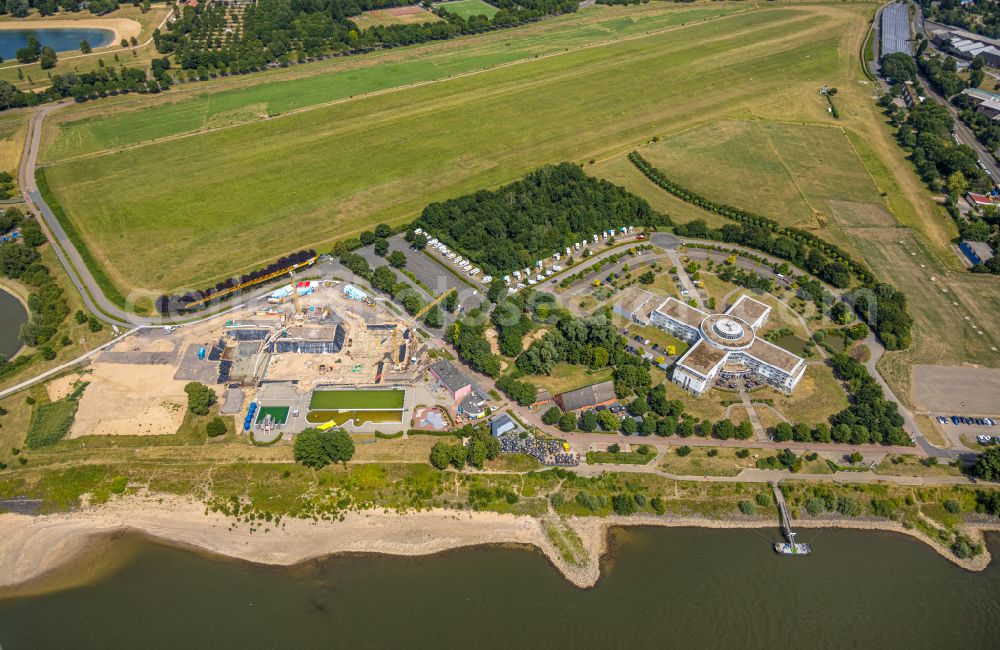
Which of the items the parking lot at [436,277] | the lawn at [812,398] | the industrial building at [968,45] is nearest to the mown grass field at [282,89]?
the parking lot at [436,277]

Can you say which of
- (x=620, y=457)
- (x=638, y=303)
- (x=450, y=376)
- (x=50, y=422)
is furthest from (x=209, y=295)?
(x=620, y=457)

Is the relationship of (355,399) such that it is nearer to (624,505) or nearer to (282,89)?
(624,505)

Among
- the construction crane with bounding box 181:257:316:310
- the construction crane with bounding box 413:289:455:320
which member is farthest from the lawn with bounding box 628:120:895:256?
the construction crane with bounding box 181:257:316:310

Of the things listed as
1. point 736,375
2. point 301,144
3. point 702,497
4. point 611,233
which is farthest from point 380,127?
point 702,497

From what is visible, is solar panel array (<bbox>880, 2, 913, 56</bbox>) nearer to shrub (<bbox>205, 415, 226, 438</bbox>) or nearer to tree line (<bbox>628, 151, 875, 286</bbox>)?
tree line (<bbox>628, 151, 875, 286</bbox>)

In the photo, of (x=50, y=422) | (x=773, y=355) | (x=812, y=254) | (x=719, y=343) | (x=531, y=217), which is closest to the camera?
(x=50, y=422)
